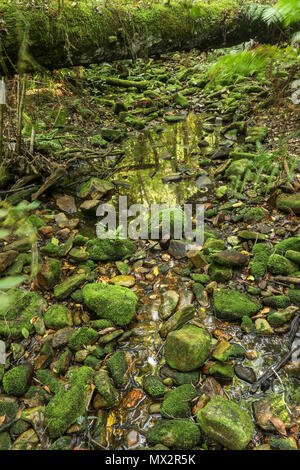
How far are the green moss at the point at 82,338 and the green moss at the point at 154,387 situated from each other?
46 centimetres

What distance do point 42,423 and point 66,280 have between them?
1123 mm

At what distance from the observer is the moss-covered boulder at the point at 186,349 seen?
5.98ft

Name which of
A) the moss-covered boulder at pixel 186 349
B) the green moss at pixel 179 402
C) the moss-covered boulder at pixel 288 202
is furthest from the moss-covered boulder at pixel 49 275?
the moss-covered boulder at pixel 288 202

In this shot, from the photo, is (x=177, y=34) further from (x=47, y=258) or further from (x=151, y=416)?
(x=151, y=416)

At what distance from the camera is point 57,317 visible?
7.12 feet

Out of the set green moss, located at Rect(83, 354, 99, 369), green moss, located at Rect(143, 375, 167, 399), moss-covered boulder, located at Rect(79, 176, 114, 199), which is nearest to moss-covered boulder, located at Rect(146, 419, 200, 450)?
green moss, located at Rect(143, 375, 167, 399)

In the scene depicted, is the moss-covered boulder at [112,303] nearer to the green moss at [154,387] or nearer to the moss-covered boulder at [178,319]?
the moss-covered boulder at [178,319]

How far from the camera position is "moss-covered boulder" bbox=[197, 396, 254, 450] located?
1438 mm

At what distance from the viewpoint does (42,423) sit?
5.31 feet

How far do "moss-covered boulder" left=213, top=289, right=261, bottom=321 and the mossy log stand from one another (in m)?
3.00

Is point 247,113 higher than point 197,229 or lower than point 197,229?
higher

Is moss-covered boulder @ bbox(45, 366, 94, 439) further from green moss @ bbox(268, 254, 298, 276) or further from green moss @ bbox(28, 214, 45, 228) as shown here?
green moss @ bbox(28, 214, 45, 228)

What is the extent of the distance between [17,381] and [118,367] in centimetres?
61

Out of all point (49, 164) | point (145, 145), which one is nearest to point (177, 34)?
point (145, 145)
